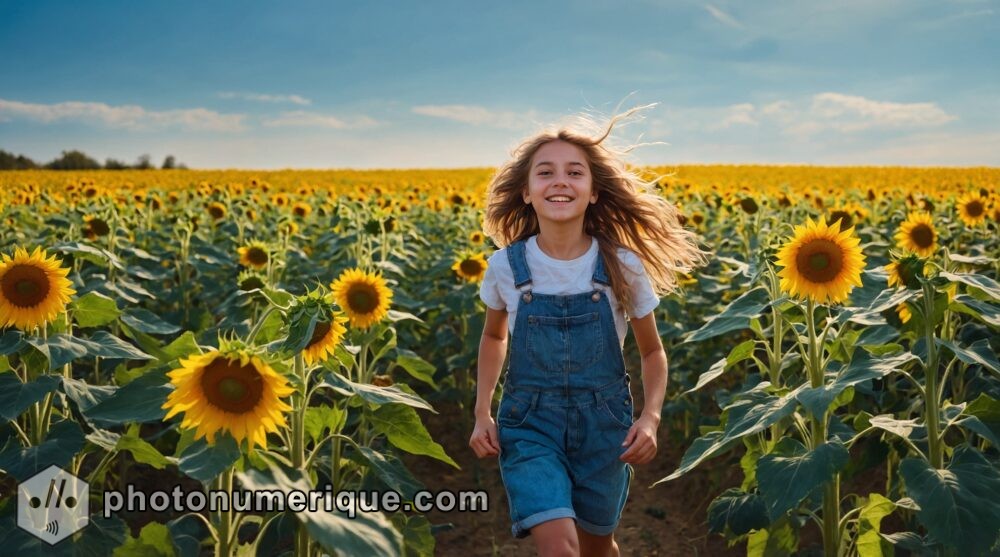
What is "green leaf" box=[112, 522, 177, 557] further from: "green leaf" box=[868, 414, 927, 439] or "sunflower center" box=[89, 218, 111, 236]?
"sunflower center" box=[89, 218, 111, 236]

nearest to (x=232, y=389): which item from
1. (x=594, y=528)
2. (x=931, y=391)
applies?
(x=594, y=528)

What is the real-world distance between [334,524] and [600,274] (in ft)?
4.74

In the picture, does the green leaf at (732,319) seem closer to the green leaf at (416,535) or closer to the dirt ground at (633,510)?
the green leaf at (416,535)

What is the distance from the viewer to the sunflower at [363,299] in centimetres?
424

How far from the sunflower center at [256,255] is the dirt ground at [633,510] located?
162cm

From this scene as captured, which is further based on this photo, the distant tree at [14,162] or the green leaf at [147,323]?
the distant tree at [14,162]

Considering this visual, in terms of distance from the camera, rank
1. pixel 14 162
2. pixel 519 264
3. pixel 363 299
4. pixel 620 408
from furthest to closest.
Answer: pixel 14 162 < pixel 363 299 < pixel 519 264 < pixel 620 408

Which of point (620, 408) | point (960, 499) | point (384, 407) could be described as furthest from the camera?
point (620, 408)

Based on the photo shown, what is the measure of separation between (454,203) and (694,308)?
369cm

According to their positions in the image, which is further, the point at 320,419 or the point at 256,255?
the point at 256,255

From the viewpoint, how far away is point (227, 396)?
2178mm

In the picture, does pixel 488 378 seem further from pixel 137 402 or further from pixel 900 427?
pixel 900 427

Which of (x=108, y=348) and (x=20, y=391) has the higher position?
(x=108, y=348)

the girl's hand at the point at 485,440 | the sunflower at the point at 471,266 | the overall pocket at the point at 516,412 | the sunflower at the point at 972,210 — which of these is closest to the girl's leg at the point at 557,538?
the girl's hand at the point at 485,440
